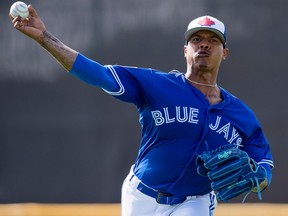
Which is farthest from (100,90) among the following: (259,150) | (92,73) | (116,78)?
(92,73)

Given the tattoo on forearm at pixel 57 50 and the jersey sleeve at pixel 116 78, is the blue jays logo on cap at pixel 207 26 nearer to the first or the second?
the jersey sleeve at pixel 116 78

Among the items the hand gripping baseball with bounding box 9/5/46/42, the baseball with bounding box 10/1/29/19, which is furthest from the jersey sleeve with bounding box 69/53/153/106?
the baseball with bounding box 10/1/29/19

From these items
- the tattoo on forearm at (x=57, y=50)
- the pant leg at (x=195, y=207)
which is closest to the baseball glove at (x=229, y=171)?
the pant leg at (x=195, y=207)

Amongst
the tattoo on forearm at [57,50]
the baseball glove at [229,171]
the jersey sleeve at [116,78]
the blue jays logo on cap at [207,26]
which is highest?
the blue jays logo on cap at [207,26]

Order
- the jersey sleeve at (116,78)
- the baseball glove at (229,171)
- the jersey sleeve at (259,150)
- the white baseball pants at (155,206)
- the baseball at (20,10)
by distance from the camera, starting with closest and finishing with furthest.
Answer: the baseball at (20,10), the jersey sleeve at (116,78), the baseball glove at (229,171), the white baseball pants at (155,206), the jersey sleeve at (259,150)

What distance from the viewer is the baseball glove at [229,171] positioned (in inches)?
159

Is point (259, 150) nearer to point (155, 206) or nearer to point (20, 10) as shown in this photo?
point (155, 206)

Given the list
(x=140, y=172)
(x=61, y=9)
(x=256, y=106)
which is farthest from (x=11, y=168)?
(x=140, y=172)

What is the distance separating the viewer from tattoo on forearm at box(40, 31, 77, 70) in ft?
12.3

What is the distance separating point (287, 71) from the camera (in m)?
6.75

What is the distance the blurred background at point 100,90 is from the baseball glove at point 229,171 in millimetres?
2650

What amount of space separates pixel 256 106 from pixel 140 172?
2.74 m

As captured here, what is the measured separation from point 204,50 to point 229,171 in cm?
79

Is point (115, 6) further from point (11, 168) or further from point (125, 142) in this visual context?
point (11, 168)
